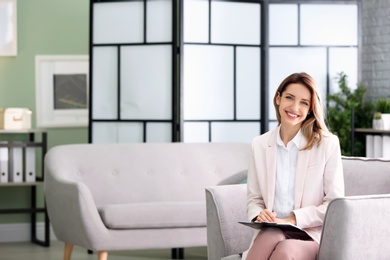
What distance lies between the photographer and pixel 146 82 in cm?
690

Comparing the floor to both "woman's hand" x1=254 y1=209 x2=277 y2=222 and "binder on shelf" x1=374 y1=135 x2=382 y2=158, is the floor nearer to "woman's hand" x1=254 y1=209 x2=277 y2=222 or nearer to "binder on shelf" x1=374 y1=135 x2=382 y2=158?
"binder on shelf" x1=374 y1=135 x2=382 y2=158

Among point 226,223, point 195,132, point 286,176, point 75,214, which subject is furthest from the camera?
point 195,132

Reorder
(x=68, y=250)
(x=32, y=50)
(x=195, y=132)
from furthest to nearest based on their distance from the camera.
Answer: (x=32, y=50) → (x=195, y=132) → (x=68, y=250)

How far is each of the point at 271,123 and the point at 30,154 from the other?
1965mm

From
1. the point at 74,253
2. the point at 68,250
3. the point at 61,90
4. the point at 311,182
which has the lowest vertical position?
the point at 74,253

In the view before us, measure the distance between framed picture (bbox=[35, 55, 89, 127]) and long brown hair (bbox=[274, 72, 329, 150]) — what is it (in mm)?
4292

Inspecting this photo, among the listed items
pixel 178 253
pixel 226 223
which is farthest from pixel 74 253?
pixel 226 223

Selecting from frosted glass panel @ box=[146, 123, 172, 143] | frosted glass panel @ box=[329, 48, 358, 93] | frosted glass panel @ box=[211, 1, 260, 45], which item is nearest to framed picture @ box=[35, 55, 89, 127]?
frosted glass panel @ box=[146, 123, 172, 143]

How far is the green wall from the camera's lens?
758cm

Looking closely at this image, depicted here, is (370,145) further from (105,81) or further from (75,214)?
(75,214)

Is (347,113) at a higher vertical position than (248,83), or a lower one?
lower

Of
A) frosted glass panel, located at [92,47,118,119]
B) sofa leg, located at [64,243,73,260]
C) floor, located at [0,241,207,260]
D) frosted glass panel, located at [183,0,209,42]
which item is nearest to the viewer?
sofa leg, located at [64,243,73,260]

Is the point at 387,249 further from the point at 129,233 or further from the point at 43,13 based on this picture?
the point at 43,13

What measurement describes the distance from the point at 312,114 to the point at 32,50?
14.6 feet
